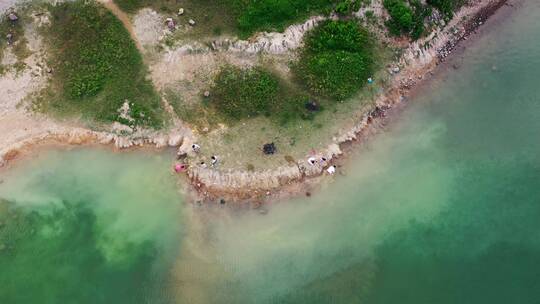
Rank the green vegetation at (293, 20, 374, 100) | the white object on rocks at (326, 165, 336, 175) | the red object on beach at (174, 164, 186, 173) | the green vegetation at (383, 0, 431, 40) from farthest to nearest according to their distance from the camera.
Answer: the green vegetation at (383, 0, 431, 40)
the green vegetation at (293, 20, 374, 100)
the white object on rocks at (326, 165, 336, 175)
the red object on beach at (174, 164, 186, 173)

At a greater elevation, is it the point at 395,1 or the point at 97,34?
the point at 395,1

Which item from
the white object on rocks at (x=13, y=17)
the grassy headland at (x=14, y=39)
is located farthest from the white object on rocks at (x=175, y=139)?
the white object on rocks at (x=13, y=17)

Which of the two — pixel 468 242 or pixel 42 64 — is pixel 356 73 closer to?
pixel 468 242

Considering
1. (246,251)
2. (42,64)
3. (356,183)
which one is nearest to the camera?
(246,251)

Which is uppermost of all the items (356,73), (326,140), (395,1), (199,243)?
(395,1)

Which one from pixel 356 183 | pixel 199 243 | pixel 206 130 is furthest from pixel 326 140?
pixel 199 243

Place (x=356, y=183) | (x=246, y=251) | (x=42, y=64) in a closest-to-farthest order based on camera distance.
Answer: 1. (x=246, y=251)
2. (x=356, y=183)
3. (x=42, y=64)

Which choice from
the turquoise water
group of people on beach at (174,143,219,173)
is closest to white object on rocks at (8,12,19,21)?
the turquoise water

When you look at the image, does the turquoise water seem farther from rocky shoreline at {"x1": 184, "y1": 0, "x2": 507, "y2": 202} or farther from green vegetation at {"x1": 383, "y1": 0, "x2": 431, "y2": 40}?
green vegetation at {"x1": 383, "y1": 0, "x2": 431, "y2": 40}
